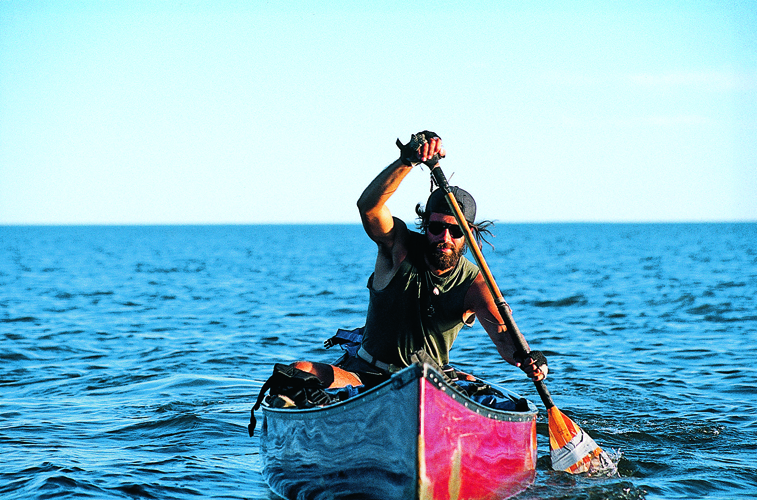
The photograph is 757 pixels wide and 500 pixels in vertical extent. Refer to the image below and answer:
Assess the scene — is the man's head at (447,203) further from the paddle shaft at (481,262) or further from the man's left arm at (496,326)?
the man's left arm at (496,326)

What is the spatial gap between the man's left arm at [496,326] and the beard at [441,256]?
346 millimetres

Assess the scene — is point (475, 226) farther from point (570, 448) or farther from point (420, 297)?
point (570, 448)

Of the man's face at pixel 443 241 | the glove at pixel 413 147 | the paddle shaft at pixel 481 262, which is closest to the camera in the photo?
the glove at pixel 413 147

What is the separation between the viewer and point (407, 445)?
4.80 meters

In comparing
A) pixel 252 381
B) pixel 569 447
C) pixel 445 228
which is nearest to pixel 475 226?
pixel 445 228

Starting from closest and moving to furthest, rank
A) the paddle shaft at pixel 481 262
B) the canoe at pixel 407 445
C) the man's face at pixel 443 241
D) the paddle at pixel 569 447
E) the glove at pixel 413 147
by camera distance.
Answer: the canoe at pixel 407 445 → the glove at pixel 413 147 → the paddle shaft at pixel 481 262 → the man's face at pixel 443 241 → the paddle at pixel 569 447

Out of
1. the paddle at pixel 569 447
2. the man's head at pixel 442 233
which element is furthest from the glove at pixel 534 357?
the man's head at pixel 442 233

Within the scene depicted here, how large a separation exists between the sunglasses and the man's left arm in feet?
1.61

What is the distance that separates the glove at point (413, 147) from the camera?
5.39 meters

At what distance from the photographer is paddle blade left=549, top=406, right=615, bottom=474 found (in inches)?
269

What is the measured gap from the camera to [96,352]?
13398 millimetres

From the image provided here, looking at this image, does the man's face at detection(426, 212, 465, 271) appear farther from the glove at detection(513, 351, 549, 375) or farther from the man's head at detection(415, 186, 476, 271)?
the glove at detection(513, 351, 549, 375)

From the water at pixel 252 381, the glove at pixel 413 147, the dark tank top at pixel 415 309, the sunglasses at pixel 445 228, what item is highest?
the glove at pixel 413 147

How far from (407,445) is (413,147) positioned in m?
1.88
